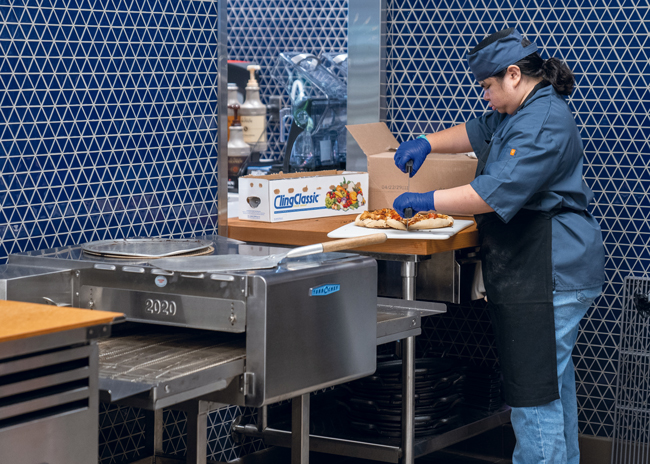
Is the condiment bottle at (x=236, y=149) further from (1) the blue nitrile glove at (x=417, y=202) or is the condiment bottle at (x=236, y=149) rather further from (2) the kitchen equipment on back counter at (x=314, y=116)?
(1) the blue nitrile glove at (x=417, y=202)

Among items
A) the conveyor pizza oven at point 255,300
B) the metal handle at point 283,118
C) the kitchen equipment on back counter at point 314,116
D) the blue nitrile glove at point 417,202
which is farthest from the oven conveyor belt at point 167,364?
the metal handle at point 283,118

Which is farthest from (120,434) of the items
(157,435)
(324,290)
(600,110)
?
(600,110)

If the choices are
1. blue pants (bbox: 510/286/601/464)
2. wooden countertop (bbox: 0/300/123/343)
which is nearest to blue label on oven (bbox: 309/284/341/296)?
wooden countertop (bbox: 0/300/123/343)

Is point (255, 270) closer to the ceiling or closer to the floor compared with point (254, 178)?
closer to the floor

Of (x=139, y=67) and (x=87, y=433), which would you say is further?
(x=139, y=67)

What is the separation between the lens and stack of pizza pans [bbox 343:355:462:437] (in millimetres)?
3195

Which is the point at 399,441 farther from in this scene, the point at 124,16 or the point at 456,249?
the point at 124,16

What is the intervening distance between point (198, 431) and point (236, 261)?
0.41 m

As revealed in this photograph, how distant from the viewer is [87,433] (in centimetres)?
167

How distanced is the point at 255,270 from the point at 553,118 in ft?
3.98

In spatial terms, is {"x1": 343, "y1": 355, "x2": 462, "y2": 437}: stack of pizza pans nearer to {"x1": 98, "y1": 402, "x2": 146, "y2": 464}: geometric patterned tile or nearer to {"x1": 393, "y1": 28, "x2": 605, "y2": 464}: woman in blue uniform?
{"x1": 393, "y1": 28, "x2": 605, "y2": 464}: woman in blue uniform

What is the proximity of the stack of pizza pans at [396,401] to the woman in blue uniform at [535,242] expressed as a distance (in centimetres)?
42

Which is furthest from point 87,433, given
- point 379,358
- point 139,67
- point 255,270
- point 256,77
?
point 256,77

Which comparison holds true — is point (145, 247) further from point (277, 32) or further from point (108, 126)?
point (277, 32)
